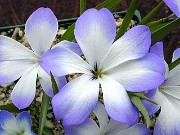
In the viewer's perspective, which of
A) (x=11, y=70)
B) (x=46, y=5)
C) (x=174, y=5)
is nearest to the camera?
(x=174, y=5)

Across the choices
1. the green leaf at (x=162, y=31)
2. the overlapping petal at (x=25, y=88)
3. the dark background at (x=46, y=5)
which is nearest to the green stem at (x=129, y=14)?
the green leaf at (x=162, y=31)

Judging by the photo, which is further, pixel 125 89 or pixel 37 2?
pixel 37 2

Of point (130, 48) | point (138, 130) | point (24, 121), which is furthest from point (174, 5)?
point (24, 121)

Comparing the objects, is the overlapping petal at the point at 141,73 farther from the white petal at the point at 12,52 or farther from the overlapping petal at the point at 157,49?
the white petal at the point at 12,52

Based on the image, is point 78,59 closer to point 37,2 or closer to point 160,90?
point 160,90

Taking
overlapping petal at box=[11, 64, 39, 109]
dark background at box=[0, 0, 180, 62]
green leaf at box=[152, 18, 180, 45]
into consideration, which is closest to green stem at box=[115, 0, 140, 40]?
green leaf at box=[152, 18, 180, 45]

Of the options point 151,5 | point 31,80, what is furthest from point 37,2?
point 31,80

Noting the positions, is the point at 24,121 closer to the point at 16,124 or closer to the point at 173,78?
the point at 16,124
